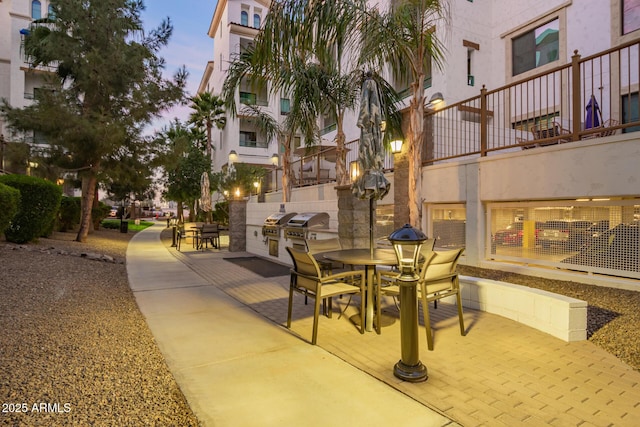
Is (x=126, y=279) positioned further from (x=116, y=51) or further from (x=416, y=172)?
(x=116, y=51)

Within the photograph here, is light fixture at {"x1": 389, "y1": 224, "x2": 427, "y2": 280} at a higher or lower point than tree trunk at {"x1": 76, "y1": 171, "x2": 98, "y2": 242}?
lower

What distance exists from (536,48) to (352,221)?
477 inches

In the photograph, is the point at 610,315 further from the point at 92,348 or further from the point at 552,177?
the point at 92,348

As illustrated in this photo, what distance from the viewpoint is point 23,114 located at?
1173 cm

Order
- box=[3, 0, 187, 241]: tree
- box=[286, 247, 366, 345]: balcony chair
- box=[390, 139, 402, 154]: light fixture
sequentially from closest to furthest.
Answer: box=[286, 247, 366, 345]: balcony chair
box=[390, 139, 402, 154]: light fixture
box=[3, 0, 187, 241]: tree

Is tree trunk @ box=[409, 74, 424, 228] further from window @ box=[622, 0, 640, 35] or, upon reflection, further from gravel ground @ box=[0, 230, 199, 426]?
window @ box=[622, 0, 640, 35]

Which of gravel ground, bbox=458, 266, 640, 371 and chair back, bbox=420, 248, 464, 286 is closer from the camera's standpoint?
gravel ground, bbox=458, 266, 640, 371

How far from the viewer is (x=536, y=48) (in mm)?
13352

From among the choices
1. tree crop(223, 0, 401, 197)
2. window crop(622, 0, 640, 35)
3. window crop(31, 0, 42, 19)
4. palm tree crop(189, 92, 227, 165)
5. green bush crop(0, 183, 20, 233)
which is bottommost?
green bush crop(0, 183, 20, 233)

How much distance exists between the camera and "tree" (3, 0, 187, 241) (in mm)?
11570

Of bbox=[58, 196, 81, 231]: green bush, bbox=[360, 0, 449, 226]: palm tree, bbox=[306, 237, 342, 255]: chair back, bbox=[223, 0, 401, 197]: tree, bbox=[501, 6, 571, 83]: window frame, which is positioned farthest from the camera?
bbox=[58, 196, 81, 231]: green bush

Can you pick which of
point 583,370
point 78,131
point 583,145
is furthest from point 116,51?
point 583,370

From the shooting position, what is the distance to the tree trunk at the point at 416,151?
6922mm

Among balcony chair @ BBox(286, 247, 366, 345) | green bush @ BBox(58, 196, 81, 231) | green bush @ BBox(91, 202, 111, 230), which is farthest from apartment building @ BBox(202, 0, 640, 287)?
green bush @ BBox(91, 202, 111, 230)
